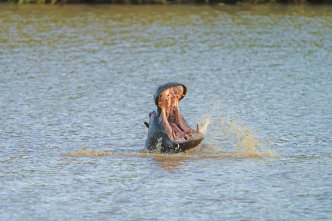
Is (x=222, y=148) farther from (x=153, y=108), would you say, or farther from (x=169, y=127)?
(x=153, y=108)

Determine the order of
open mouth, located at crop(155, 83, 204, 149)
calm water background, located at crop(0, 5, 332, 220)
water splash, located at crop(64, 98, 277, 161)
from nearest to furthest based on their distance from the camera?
calm water background, located at crop(0, 5, 332, 220)
open mouth, located at crop(155, 83, 204, 149)
water splash, located at crop(64, 98, 277, 161)

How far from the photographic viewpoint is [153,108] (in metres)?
16.0

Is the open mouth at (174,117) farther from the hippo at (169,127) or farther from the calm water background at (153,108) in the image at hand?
the calm water background at (153,108)

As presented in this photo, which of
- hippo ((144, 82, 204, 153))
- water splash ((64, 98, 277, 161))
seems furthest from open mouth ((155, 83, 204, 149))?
water splash ((64, 98, 277, 161))

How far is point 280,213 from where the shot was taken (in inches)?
355

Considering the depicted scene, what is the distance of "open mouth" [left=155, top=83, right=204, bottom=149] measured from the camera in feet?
38.8

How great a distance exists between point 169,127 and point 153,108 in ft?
13.4

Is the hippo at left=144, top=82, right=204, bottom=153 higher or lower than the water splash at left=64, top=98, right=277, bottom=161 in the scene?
higher

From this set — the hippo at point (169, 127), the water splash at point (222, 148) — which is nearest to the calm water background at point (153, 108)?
the water splash at point (222, 148)

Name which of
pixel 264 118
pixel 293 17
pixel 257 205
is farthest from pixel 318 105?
pixel 293 17

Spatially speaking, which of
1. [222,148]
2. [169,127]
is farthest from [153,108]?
[169,127]

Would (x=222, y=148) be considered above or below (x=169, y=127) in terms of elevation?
below

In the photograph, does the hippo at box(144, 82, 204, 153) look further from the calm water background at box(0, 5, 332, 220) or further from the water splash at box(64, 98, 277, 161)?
the calm water background at box(0, 5, 332, 220)

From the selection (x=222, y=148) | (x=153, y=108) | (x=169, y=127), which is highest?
(x=169, y=127)
